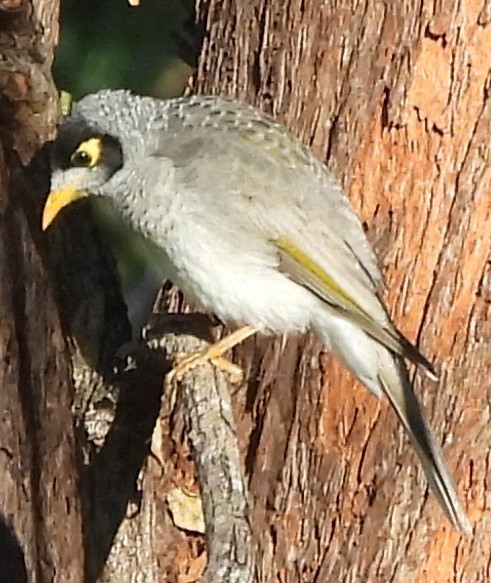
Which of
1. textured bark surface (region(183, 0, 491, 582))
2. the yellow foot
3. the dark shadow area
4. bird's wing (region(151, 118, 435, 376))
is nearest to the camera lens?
the yellow foot

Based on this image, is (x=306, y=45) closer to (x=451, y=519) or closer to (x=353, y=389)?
(x=353, y=389)

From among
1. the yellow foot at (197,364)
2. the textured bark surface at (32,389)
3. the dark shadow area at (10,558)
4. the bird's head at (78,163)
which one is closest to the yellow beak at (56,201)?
the bird's head at (78,163)

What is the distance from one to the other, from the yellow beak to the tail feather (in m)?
0.93

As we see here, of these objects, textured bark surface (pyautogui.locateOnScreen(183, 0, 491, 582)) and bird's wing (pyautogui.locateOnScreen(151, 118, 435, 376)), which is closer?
bird's wing (pyautogui.locateOnScreen(151, 118, 435, 376))

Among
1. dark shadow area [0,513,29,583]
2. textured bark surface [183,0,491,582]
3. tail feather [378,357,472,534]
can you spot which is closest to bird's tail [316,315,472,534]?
tail feather [378,357,472,534]

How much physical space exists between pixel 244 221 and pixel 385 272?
43cm

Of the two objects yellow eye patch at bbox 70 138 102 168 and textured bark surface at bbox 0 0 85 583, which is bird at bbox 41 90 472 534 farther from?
textured bark surface at bbox 0 0 85 583

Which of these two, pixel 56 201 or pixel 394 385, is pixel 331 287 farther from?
pixel 56 201

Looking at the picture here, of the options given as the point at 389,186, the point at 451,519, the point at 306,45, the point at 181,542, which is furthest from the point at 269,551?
the point at 306,45

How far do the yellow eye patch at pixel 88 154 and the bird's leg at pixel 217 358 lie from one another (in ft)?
1.78

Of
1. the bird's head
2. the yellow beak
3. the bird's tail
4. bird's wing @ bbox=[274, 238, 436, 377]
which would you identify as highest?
the bird's head

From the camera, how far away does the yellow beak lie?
415 cm

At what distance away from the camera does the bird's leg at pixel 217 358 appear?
416 cm

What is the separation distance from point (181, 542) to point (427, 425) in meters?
0.82
